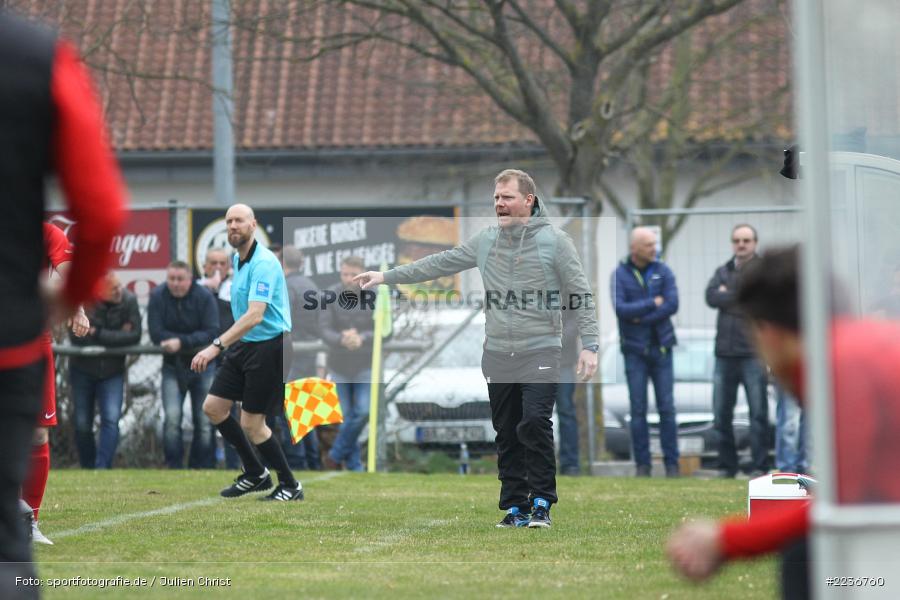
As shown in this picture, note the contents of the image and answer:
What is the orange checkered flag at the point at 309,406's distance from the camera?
12484 millimetres

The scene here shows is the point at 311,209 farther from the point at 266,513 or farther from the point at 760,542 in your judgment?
the point at 760,542

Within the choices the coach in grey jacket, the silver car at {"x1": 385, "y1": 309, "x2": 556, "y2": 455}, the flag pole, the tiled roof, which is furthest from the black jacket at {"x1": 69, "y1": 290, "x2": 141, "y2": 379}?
the tiled roof

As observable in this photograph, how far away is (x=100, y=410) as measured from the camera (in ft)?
46.1

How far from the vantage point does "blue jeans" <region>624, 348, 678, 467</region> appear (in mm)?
13477

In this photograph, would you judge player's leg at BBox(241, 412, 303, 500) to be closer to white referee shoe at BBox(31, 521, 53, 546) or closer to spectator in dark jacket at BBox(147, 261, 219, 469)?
white referee shoe at BBox(31, 521, 53, 546)

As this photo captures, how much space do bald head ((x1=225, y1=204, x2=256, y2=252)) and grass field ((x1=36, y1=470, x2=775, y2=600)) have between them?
189 cm

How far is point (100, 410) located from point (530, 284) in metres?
6.76

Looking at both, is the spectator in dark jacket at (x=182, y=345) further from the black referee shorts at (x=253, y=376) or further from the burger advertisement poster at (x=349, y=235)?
the black referee shorts at (x=253, y=376)

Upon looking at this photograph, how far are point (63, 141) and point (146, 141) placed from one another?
23.7m

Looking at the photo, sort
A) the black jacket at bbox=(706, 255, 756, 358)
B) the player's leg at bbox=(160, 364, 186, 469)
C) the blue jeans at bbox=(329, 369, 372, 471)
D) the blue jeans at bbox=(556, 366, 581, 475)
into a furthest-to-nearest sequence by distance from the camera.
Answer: the player's leg at bbox=(160, 364, 186, 469)
the blue jeans at bbox=(329, 369, 372, 471)
the blue jeans at bbox=(556, 366, 581, 475)
the black jacket at bbox=(706, 255, 756, 358)

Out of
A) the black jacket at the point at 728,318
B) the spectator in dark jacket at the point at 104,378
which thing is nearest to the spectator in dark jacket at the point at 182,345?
the spectator in dark jacket at the point at 104,378

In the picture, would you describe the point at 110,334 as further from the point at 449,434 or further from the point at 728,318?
the point at 728,318

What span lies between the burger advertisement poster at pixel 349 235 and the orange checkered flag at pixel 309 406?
1894 millimetres

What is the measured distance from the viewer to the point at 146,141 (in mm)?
26734
